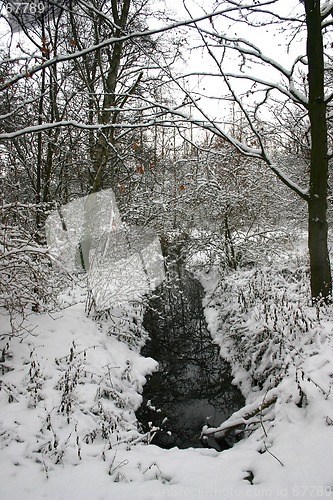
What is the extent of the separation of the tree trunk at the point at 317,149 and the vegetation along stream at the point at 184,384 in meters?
2.45

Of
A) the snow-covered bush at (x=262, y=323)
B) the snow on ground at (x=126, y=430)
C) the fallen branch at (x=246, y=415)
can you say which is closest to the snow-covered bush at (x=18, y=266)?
the snow on ground at (x=126, y=430)

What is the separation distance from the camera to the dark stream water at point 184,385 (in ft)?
15.6

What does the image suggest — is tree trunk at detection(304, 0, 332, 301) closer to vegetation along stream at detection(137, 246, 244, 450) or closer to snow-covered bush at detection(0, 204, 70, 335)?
vegetation along stream at detection(137, 246, 244, 450)

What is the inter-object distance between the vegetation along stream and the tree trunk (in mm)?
2452

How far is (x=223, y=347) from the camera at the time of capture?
6.94m

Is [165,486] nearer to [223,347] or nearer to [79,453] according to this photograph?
[79,453]

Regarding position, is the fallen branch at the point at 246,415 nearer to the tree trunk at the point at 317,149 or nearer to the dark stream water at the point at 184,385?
the dark stream water at the point at 184,385

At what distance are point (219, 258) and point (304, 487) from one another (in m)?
8.57

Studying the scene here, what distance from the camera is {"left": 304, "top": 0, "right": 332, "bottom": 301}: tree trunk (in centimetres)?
464

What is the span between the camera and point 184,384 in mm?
6043

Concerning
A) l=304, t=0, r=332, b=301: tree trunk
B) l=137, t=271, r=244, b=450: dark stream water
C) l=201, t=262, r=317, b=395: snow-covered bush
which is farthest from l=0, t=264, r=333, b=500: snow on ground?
l=304, t=0, r=332, b=301: tree trunk

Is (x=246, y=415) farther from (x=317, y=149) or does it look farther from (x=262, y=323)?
(x=317, y=149)

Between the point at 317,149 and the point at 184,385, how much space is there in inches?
181

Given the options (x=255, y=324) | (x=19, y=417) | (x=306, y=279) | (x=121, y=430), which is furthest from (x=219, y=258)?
(x=19, y=417)
